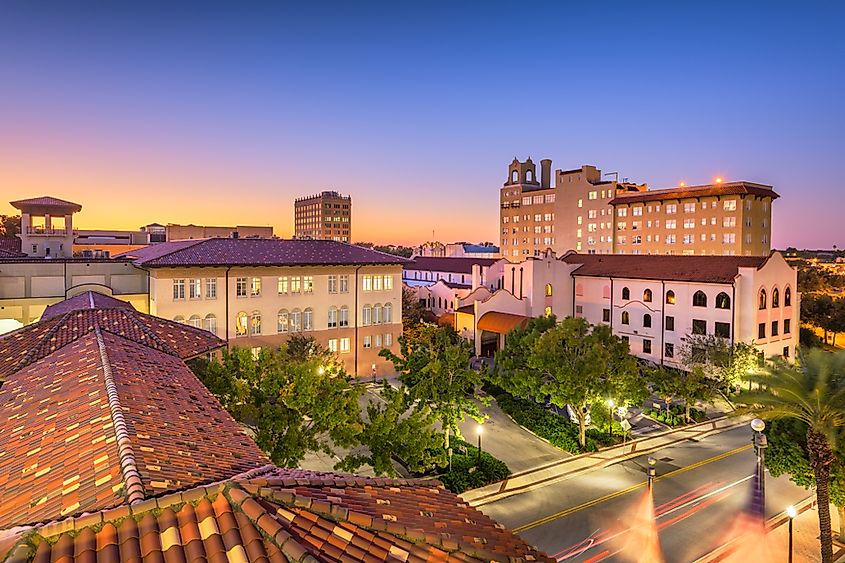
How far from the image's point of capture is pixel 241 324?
42.2 meters

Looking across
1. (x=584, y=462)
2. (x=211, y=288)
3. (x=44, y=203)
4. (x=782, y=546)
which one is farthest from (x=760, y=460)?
(x=44, y=203)

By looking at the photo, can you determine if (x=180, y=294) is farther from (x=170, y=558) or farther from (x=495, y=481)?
(x=170, y=558)

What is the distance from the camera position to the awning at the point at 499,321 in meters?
54.4

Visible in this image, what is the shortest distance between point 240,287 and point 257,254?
324cm

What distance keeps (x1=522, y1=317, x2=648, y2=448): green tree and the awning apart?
21.5 meters

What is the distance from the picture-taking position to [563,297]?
2373 inches

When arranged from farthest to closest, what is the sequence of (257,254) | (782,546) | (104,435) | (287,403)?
(257,254) → (782,546) → (287,403) → (104,435)

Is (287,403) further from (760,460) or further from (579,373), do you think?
(579,373)

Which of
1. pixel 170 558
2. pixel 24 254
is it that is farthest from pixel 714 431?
pixel 24 254

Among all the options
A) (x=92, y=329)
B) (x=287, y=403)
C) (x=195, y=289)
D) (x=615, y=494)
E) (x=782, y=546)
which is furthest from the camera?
(x=195, y=289)

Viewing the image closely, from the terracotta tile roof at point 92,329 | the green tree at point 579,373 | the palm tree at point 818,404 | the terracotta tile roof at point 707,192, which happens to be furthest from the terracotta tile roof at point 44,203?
the terracotta tile roof at point 707,192

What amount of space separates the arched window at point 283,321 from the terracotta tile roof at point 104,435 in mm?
29025

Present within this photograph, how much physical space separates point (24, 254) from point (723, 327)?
6043cm

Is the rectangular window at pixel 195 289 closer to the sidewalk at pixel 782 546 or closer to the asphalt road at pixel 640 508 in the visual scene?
the asphalt road at pixel 640 508
